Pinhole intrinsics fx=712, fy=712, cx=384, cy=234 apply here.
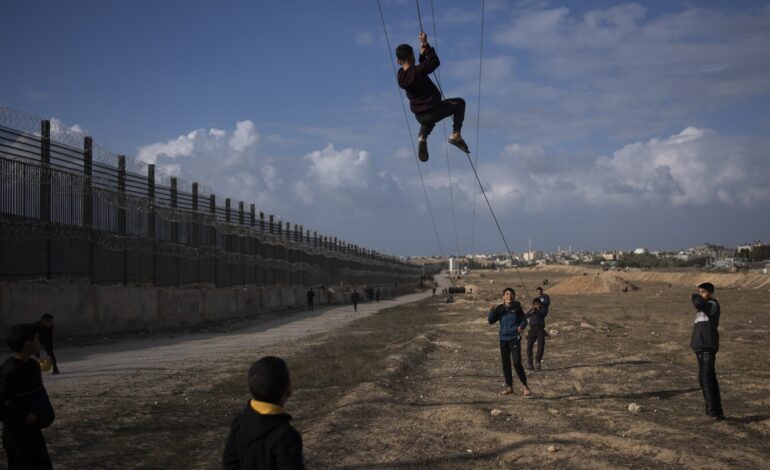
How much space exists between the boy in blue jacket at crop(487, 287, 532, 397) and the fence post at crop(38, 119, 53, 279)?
15.3m

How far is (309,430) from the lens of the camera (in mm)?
10102

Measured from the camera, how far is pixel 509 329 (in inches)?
524

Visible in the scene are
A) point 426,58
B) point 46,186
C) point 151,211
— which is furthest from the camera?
point 151,211

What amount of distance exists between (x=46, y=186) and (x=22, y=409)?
18556 mm

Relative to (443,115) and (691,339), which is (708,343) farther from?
(443,115)

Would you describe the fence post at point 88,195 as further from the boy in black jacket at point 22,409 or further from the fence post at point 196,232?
the boy in black jacket at point 22,409

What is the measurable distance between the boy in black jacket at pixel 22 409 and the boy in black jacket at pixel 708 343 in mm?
9137

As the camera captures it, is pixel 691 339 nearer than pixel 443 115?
No

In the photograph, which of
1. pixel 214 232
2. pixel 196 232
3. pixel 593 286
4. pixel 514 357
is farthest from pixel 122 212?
pixel 593 286

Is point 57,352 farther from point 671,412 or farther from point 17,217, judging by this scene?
point 671,412

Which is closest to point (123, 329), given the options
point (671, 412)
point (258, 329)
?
point (258, 329)

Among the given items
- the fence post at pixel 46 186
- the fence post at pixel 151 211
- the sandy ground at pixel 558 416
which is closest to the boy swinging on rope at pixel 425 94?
the sandy ground at pixel 558 416

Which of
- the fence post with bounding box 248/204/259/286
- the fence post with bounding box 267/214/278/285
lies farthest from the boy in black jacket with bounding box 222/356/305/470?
the fence post with bounding box 267/214/278/285

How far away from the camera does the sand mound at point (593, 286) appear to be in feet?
238
